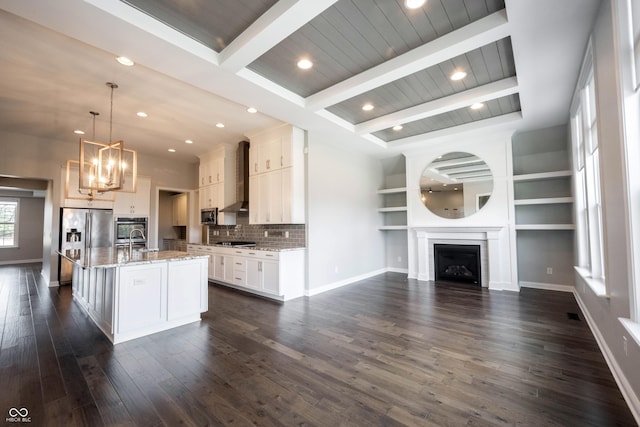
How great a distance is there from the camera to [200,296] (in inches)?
142

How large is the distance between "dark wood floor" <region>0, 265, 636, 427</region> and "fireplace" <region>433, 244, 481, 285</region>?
1.48m

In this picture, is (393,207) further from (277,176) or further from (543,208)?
(277,176)

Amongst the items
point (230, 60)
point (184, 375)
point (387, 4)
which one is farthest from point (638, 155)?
point (184, 375)

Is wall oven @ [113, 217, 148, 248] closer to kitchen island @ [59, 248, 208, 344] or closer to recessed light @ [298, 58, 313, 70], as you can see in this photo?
kitchen island @ [59, 248, 208, 344]

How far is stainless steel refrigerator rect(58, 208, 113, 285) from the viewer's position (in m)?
5.76

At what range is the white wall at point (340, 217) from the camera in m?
5.04

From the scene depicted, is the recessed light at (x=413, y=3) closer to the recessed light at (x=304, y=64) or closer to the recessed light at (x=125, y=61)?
the recessed light at (x=304, y=64)

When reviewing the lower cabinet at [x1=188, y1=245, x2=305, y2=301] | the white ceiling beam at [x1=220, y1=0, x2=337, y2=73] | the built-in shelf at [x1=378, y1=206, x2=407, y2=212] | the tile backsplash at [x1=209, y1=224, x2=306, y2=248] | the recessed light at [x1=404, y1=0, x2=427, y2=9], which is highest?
the recessed light at [x1=404, y1=0, x2=427, y2=9]

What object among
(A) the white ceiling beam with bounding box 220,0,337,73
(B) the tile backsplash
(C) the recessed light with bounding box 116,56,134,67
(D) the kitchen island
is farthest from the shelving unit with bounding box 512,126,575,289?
(C) the recessed light with bounding box 116,56,134,67

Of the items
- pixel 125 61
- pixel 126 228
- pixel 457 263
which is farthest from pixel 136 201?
pixel 457 263

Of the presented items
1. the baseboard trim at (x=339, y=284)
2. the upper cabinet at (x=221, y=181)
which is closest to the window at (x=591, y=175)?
the baseboard trim at (x=339, y=284)

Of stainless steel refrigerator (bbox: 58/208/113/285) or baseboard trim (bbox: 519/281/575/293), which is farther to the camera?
stainless steel refrigerator (bbox: 58/208/113/285)

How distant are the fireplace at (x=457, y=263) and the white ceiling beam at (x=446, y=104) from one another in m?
2.83

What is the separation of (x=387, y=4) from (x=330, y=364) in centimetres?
316
